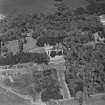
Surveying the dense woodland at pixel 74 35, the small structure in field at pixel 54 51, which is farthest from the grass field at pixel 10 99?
the small structure in field at pixel 54 51

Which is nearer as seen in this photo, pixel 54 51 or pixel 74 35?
pixel 54 51

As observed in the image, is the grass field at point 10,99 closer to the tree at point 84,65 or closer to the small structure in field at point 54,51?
the tree at point 84,65

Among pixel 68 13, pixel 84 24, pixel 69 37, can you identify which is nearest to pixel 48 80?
pixel 69 37

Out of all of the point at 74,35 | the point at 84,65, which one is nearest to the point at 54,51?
the point at 74,35

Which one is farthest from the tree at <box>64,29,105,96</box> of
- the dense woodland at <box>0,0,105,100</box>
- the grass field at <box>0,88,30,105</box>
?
the grass field at <box>0,88,30,105</box>

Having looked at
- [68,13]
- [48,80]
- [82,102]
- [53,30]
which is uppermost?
[68,13]

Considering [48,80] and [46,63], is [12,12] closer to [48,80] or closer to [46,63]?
[46,63]

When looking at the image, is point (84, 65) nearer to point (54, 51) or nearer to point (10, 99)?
point (54, 51)

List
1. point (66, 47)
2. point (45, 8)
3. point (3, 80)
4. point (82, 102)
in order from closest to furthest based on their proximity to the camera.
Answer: point (82, 102) < point (3, 80) < point (66, 47) < point (45, 8)
